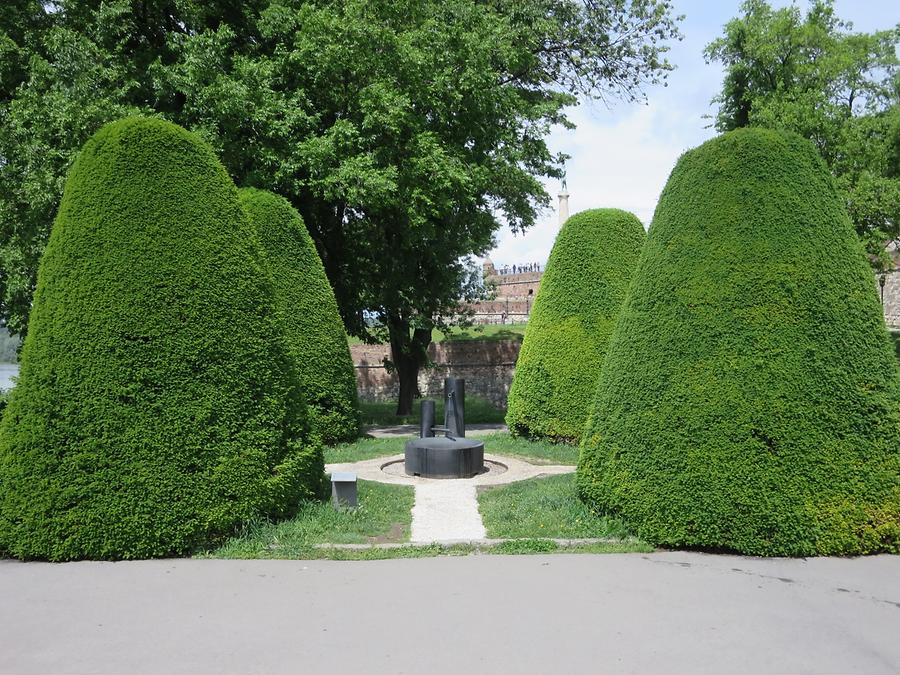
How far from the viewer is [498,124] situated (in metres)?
16.2

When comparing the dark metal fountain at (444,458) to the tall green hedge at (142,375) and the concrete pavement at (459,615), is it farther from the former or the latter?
the concrete pavement at (459,615)

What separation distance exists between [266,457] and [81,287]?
2256 mm

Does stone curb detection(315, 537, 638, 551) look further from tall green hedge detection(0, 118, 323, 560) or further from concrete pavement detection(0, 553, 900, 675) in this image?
tall green hedge detection(0, 118, 323, 560)

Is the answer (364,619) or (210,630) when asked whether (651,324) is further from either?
(210,630)

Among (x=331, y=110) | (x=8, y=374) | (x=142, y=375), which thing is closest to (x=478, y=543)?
(x=142, y=375)

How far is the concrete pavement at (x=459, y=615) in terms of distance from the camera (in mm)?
3980

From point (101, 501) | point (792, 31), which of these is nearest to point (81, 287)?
point (101, 501)

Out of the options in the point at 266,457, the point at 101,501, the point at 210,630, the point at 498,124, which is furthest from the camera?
the point at 498,124

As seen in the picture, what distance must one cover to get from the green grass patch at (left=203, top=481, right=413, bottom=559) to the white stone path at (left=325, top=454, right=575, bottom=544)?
241 millimetres

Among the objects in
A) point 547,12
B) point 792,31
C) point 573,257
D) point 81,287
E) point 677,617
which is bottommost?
point 677,617

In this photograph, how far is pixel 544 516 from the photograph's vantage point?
7215 mm

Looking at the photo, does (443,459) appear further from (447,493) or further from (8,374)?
(8,374)

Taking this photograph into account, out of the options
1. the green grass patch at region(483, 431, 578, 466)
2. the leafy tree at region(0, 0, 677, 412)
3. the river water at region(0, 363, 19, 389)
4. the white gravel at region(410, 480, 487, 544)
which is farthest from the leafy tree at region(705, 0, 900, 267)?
the river water at region(0, 363, 19, 389)

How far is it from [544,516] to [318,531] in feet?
7.66
